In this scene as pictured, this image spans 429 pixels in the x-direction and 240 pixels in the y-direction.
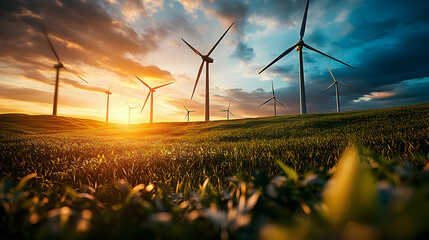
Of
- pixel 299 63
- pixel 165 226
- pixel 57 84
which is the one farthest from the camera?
pixel 57 84

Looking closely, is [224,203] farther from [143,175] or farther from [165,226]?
[143,175]

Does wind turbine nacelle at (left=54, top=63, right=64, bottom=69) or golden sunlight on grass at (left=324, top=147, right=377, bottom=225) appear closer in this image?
golden sunlight on grass at (left=324, top=147, right=377, bottom=225)

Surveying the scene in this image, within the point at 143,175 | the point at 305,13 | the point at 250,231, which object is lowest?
the point at 143,175

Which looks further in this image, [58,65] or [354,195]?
[58,65]

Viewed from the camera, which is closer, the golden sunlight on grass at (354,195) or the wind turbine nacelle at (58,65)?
the golden sunlight on grass at (354,195)

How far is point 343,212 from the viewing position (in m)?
0.56

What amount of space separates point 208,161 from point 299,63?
41831 millimetres

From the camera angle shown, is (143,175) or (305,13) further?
(305,13)

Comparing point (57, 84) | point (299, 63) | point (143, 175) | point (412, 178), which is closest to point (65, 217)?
point (412, 178)

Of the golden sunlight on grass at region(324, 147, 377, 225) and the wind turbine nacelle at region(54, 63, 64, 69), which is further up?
the wind turbine nacelle at region(54, 63, 64, 69)

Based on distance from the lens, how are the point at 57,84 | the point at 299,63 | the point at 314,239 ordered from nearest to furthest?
the point at 314,239 < the point at 299,63 < the point at 57,84

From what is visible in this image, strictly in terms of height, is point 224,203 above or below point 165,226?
below

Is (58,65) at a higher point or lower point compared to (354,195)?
higher

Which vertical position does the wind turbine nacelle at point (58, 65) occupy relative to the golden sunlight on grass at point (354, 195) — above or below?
above
